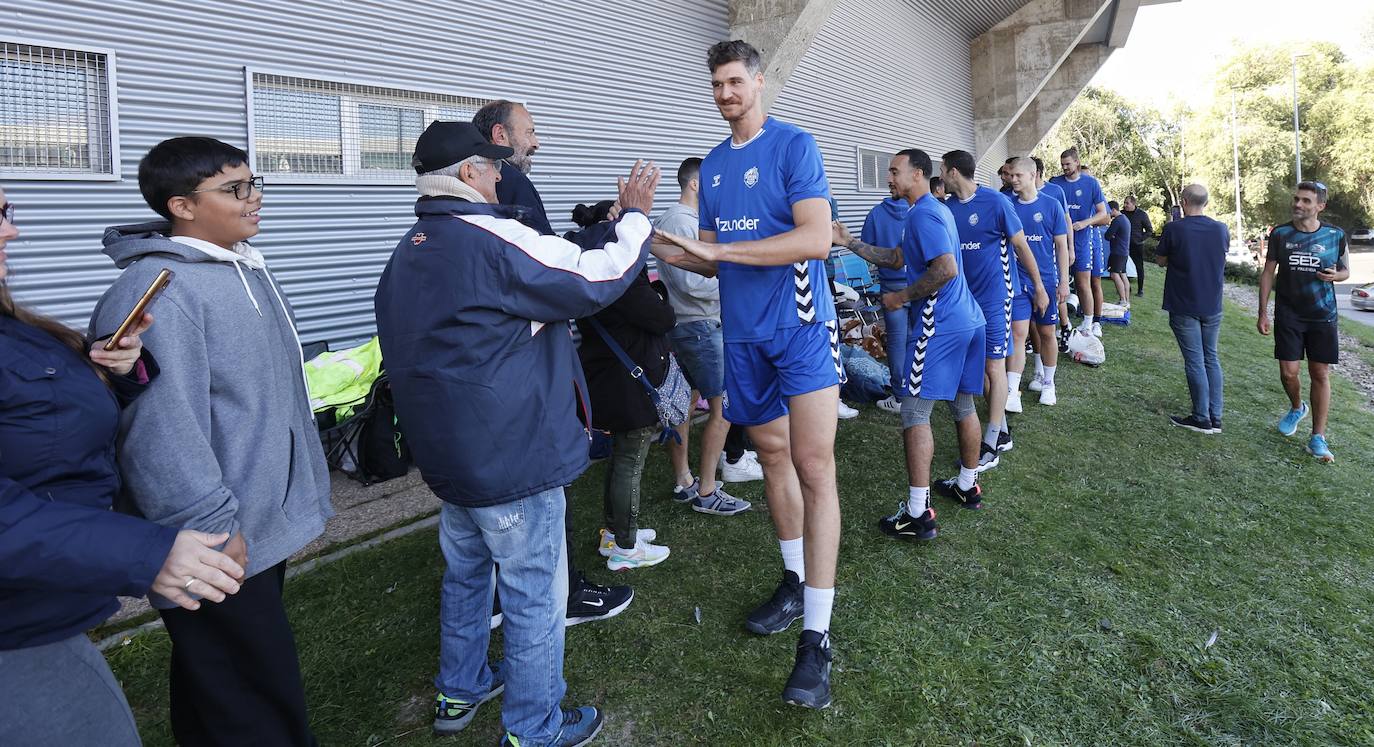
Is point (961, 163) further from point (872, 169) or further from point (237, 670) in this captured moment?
point (872, 169)

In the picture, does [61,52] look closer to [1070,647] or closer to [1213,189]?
[1070,647]

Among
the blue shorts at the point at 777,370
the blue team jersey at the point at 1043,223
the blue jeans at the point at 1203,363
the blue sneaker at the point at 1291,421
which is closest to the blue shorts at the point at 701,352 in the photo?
the blue shorts at the point at 777,370

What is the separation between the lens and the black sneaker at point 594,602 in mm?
3355

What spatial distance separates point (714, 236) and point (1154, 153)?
2059 inches

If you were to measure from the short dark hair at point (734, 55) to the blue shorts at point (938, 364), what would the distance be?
206cm

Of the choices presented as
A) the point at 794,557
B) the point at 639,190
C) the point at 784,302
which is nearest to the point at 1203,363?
the point at 794,557

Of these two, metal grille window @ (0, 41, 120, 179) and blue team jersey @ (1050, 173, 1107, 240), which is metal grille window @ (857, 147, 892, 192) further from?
metal grille window @ (0, 41, 120, 179)

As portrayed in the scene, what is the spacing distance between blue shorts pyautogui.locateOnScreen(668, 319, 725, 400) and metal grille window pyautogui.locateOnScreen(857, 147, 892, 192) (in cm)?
987

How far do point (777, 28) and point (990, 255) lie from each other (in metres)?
5.62

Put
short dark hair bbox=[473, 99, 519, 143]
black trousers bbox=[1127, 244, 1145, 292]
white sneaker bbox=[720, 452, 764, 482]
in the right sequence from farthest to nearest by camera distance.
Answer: black trousers bbox=[1127, 244, 1145, 292], white sneaker bbox=[720, 452, 764, 482], short dark hair bbox=[473, 99, 519, 143]

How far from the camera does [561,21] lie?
24.5 ft

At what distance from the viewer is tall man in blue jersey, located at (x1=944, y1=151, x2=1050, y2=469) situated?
535 cm

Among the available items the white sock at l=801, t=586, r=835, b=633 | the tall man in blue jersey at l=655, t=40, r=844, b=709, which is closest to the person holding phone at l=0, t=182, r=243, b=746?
the tall man in blue jersey at l=655, t=40, r=844, b=709

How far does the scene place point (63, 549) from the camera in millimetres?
1271
